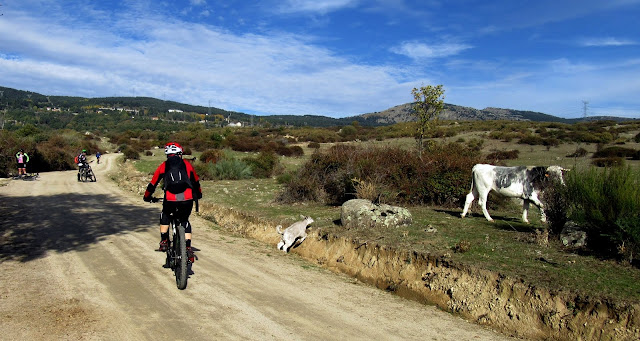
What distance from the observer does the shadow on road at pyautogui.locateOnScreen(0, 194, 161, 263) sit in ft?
30.1

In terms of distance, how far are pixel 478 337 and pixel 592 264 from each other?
291 cm

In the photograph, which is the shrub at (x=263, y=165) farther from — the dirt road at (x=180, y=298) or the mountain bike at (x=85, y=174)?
the dirt road at (x=180, y=298)

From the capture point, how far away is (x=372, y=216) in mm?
11195

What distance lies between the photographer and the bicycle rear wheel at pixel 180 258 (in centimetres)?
663

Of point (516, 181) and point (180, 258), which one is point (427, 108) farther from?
point (180, 258)

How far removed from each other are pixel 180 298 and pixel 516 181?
8956 millimetres

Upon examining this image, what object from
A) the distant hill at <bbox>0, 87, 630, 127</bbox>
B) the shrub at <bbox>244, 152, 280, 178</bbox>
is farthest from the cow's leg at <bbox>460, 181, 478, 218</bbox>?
the distant hill at <bbox>0, 87, 630, 127</bbox>

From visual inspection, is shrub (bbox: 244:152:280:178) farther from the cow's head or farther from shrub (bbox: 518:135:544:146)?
shrub (bbox: 518:135:544:146)

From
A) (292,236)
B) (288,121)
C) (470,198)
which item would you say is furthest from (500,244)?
(288,121)

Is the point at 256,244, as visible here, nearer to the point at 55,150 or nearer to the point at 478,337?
the point at 478,337

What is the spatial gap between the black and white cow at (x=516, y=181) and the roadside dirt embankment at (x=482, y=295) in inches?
160

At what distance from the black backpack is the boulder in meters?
7.26

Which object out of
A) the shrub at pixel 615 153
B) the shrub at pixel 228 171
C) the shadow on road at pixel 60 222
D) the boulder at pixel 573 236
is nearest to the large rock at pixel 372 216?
the boulder at pixel 573 236

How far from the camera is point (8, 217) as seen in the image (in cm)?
1248
